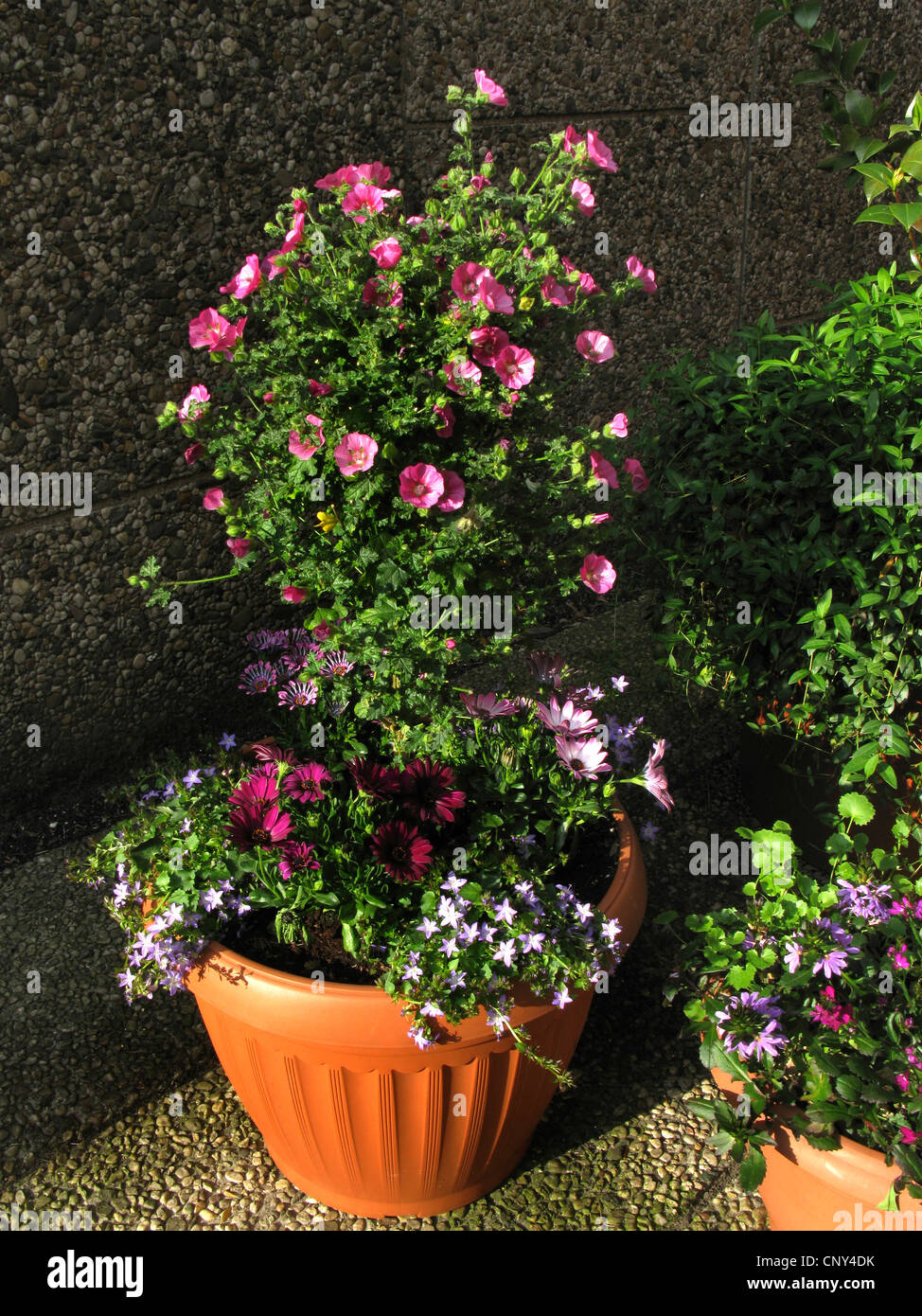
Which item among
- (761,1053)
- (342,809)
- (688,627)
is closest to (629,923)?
(761,1053)

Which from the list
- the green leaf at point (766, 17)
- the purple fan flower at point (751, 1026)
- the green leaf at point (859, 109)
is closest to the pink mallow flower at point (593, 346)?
the purple fan flower at point (751, 1026)

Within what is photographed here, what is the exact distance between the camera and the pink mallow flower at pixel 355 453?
1674mm

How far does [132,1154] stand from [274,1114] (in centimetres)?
40

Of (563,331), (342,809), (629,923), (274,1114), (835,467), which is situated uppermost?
(563,331)

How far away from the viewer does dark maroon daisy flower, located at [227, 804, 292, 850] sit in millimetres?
1820

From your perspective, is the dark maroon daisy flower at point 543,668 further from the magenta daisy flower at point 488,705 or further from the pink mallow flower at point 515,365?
the pink mallow flower at point 515,365

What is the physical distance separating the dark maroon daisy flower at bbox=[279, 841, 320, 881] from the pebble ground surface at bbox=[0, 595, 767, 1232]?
0.71 meters

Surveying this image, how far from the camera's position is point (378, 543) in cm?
181

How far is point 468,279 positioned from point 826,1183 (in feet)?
5.11

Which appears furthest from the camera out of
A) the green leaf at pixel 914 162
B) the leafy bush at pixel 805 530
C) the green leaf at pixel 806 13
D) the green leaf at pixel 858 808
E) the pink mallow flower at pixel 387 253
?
the green leaf at pixel 806 13

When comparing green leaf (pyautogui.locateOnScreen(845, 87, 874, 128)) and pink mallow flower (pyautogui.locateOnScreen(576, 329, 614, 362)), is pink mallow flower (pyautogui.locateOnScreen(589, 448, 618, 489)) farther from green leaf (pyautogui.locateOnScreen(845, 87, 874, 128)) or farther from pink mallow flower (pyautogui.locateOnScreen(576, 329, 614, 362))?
green leaf (pyautogui.locateOnScreen(845, 87, 874, 128))

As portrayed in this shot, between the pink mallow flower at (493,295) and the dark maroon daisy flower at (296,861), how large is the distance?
938mm

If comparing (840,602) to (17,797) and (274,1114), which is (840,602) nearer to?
(274,1114)

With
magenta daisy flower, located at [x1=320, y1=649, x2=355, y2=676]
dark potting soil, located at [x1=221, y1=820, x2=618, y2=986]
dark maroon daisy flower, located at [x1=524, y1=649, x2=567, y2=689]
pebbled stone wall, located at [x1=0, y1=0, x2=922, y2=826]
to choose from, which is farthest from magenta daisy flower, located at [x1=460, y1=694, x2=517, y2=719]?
pebbled stone wall, located at [x1=0, y1=0, x2=922, y2=826]
